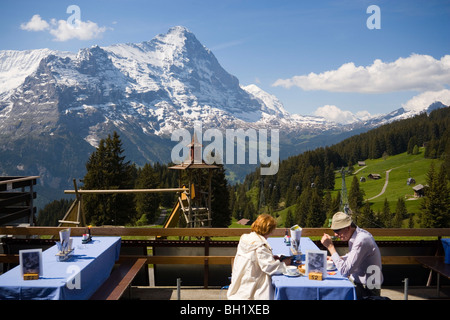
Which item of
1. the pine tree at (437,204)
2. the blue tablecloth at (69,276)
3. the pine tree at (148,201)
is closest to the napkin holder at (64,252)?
the blue tablecloth at (69,276)

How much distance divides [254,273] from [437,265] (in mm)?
4297

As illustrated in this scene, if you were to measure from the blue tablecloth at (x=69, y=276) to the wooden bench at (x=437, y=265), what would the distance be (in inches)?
231

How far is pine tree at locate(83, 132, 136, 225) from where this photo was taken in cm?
4341

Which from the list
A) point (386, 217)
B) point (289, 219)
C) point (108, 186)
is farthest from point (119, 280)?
point (289, 219)

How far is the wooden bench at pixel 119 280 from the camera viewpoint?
19.3 feet

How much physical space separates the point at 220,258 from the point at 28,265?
11.8ft

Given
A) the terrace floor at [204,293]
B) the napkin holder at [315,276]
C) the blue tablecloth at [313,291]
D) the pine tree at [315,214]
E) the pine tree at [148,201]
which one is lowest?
the pine tree at [315,214]

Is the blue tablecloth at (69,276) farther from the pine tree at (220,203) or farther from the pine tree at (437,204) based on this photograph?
the pine tree at (437,204)

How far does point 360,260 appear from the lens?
210 inches

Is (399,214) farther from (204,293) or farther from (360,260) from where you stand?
(360,260)

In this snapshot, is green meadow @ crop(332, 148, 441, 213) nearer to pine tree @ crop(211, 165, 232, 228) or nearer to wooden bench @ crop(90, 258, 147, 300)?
pine tree @ crop(211, 165, 232, 228)

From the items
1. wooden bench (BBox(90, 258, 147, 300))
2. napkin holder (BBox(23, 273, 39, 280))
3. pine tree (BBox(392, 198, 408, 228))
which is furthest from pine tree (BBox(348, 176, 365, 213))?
napkin holder (BBox(23, 273, 39, 280))

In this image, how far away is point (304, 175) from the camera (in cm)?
13025

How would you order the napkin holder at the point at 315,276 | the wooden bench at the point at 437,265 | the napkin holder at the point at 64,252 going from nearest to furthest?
the napkin holder at the point at 315,276 < the napkin holder at the point at 64,252 < the wooden bench at the point at 437,265
